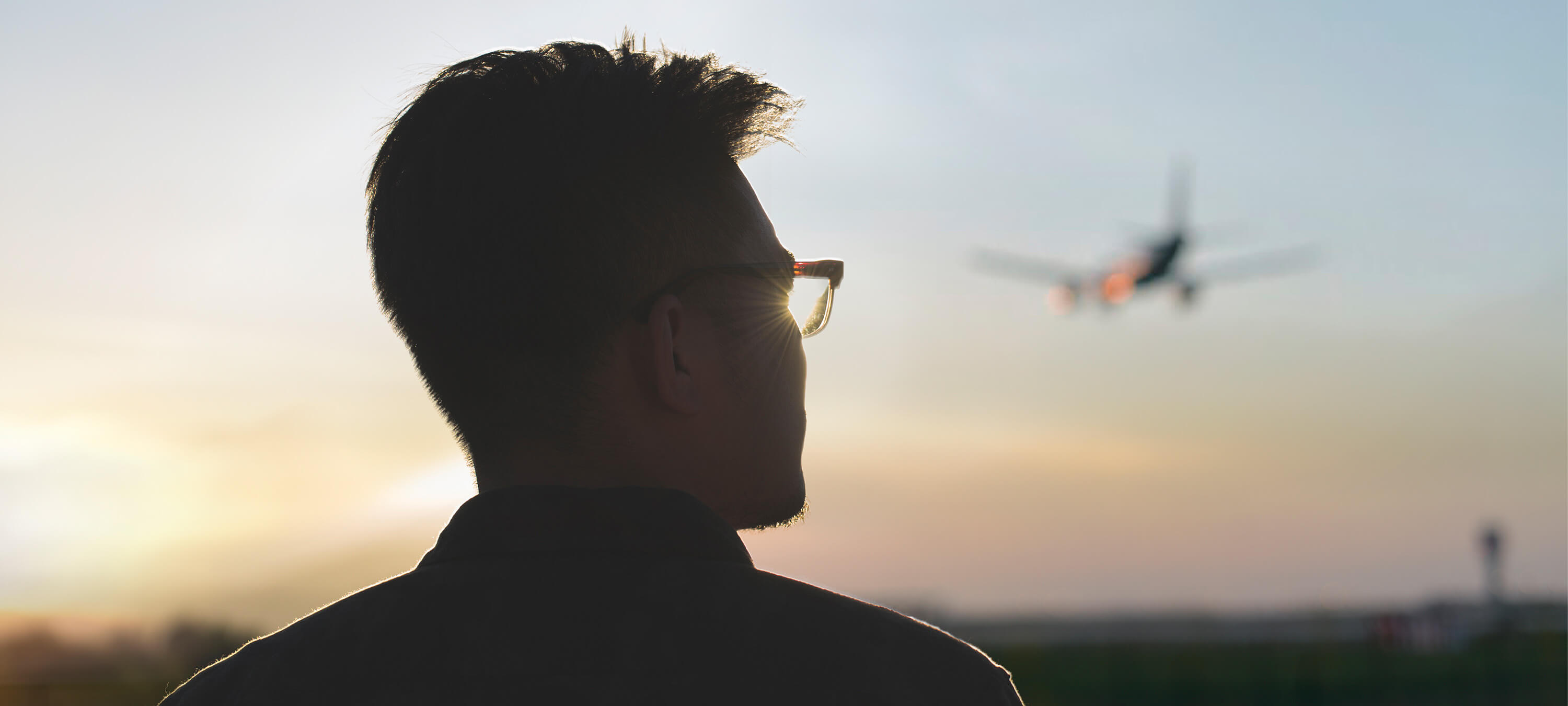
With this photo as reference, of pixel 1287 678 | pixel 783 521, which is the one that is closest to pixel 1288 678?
pixel 1287 678

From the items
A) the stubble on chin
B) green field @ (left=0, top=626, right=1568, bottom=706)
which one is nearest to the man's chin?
the stubble on chin

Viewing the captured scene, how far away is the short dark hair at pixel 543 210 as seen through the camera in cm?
180

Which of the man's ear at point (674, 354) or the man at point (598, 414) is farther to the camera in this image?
the man's ear at point (674, 354)

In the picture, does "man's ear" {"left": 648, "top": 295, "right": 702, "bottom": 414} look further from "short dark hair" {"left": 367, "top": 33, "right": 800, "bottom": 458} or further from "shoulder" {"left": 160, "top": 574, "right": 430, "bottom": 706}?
"shoulder" {"left": 160, "top": 574, "right": 430, "bottom": 706}

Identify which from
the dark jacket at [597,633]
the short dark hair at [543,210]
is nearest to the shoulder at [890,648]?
the dark jacket at [597,633]

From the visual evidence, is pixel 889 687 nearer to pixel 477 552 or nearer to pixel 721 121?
pixel 477 552

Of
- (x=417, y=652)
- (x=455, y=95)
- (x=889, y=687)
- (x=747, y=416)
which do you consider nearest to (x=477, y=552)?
(x=417, y=652)

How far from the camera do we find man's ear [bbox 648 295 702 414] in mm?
1773

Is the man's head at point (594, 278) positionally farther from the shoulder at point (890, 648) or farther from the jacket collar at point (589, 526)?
the shoulder at point (890, 648)

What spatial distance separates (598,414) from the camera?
1773 mm

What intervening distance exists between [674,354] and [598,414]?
168 millimetres

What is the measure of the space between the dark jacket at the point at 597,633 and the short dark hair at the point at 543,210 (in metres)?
0.24

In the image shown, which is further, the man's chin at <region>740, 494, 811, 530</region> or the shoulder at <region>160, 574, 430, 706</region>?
the man's chin at <region>740, 494, 811, 530</region>

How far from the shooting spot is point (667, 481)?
5.90 feet
